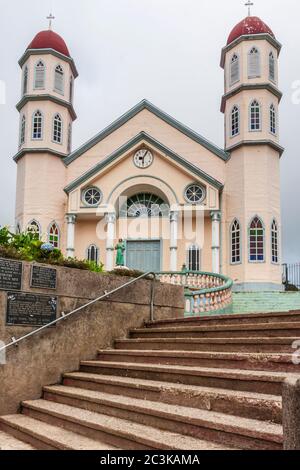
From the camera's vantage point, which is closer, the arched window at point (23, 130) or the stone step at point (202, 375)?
the stone step at point (202, 375)

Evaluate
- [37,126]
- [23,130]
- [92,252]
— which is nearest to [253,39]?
[37,126]

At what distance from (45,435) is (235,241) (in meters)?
17.4

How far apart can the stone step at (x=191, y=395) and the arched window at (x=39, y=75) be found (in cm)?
2019

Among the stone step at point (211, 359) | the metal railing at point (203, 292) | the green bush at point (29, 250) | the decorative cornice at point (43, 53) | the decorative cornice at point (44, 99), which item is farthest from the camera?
the decorative cornice at point (43, 53)

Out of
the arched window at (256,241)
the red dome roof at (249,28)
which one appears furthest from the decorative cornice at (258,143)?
the red dome roof at (249,28)

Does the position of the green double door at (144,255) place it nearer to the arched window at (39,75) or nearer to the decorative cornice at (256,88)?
the decorative cornice at (256,88)

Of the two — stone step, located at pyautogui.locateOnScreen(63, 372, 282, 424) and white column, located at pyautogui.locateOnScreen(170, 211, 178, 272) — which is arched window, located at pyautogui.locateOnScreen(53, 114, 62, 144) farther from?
stone step, located at pyautogui.locateOnScreen(63, 372, 282, 424)

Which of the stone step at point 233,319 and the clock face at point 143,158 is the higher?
the clock face at point 143,158

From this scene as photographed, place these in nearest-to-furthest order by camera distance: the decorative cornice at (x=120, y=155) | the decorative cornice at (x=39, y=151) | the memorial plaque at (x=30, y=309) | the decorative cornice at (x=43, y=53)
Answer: the memorial plaque at (x=30, y=309) < the decorative cornice at (x=120, y=155) < the decorative cornice at (x=39, y=151) < the decorative cornice at (x=43, y=53)

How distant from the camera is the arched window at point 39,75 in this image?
2434cm

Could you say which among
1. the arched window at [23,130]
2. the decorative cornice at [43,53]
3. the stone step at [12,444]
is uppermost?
the decorative cornice at [43,53]

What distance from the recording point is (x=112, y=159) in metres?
22.8

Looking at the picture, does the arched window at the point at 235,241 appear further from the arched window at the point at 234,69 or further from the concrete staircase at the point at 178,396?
the concrete staircase at the point at 178,396

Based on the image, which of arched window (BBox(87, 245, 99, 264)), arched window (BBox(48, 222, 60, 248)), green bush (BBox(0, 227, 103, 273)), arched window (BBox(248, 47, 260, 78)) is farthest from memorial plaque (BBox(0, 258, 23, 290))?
arched window (BBox(248, 47, 260, 78))
